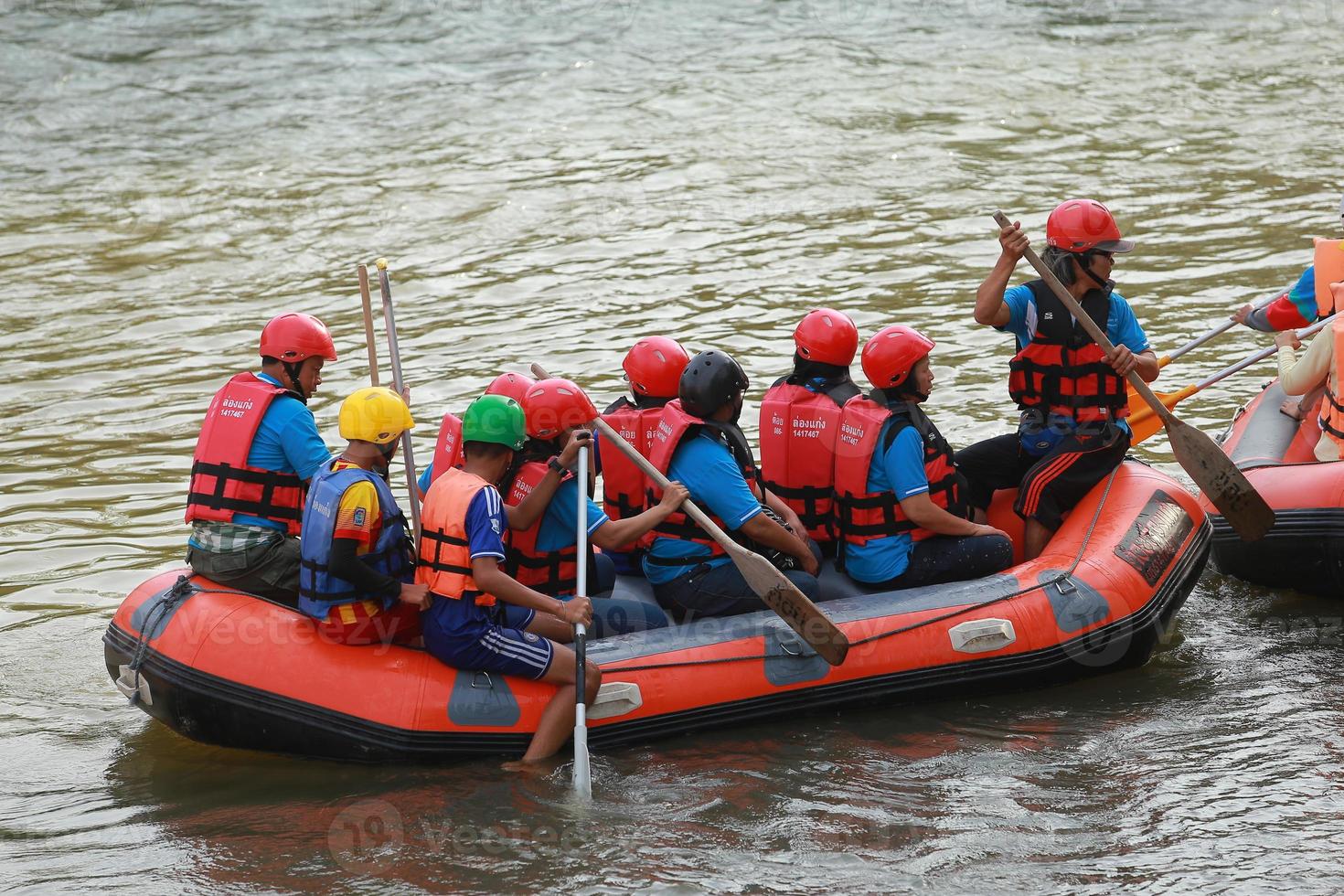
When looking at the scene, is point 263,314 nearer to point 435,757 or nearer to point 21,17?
point 435,757

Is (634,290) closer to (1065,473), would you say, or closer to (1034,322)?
(1034,322)

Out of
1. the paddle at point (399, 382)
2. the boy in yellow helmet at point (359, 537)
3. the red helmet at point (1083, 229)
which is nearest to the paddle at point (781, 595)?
the boy in yellow helmet at point (359, 537)

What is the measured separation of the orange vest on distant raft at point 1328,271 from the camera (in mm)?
6430

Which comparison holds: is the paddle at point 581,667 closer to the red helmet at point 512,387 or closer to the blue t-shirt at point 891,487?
the red helmet at point 512,387

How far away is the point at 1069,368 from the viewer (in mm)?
6055

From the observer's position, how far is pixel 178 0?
61.8 ft

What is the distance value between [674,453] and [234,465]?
5.03 ft

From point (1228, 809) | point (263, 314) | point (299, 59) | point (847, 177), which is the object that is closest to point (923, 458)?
point (1228, 809)

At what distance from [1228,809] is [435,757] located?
2544 mm

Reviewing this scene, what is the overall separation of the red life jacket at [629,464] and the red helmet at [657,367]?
8 centimetres

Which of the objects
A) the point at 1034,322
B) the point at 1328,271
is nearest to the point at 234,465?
the point at 1034,322

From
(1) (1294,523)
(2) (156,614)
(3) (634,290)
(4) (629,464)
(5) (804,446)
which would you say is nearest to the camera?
(2) (156,614)

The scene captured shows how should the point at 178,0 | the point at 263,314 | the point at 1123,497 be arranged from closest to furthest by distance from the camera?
the point at 1123,497
the point at 263,314
the point at 178,0

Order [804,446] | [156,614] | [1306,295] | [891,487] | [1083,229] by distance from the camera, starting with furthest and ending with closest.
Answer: [1306,295], [1083,229], [804,446], [891,487], [156,614]
